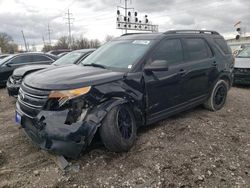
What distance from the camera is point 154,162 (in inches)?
143

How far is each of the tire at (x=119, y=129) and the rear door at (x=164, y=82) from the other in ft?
1.64

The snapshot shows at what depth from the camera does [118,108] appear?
3.66 m

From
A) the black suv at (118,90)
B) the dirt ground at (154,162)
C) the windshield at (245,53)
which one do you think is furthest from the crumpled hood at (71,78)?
the windshield at (245,53)

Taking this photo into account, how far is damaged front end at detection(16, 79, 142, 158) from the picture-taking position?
3.23 m

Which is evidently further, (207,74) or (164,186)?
(207,74)

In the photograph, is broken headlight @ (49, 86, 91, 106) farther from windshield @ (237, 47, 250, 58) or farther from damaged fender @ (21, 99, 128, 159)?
windshield @ (237, 47, 250, 58)

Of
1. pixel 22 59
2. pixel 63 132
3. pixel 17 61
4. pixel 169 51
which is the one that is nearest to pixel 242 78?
pixel 169 51

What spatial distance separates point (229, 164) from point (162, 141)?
1.05m

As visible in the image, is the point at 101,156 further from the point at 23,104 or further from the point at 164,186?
the point at 23,104

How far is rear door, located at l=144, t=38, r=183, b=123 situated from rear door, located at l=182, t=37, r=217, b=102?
20 cm

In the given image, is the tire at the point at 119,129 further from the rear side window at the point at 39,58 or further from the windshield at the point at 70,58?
the rear side window at the point at 39,58

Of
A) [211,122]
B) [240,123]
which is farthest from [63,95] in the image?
[240,123]

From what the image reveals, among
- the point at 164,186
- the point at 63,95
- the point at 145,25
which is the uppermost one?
the point at 145,25

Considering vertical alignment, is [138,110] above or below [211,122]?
above
